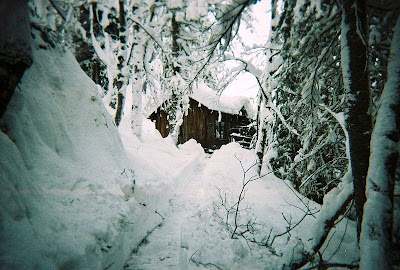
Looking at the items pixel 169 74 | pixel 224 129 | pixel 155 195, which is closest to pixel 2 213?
pixel 155 195

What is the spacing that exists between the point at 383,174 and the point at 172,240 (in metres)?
3.49

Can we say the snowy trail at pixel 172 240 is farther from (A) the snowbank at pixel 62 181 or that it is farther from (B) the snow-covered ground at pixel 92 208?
(A) the snowbank at pixel 62 181

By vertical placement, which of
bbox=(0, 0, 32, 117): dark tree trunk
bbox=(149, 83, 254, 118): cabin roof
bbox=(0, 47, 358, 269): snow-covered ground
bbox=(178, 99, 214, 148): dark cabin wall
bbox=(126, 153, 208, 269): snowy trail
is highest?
bbox=(149, 83, 254, 118): cabin roof

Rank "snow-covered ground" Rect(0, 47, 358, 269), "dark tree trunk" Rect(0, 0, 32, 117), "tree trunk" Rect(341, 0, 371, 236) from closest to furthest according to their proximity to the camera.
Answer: "snow-covered ground" Rect(0, 47, 358, 269)
"tree trunk" Rect(341, 0, 371, 236)
"dark tree trunk" Rect(0, 0, 32, 117)

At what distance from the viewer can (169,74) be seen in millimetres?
11570

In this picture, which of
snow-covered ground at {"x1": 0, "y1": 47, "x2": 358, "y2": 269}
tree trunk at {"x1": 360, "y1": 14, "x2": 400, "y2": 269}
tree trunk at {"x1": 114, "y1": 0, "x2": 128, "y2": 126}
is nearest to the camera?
tree trunk at {"x1": 360, "y1": 14, "x2": 400, "y2": 269}

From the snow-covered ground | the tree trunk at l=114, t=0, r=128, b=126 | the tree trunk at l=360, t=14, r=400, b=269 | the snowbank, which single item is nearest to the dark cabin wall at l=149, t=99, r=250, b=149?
the tree trunk at l=114, t=0, r=128, b=126

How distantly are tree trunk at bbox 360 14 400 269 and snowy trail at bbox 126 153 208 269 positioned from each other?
2422mm

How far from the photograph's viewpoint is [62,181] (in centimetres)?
287

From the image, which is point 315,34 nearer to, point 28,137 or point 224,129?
point 28,137

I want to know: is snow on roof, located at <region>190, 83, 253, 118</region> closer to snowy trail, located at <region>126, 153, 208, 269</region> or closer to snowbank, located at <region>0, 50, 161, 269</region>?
snowy trail, located at <region>126, 153, 208, 269</region>

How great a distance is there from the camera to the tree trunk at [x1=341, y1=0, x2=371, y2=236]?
2.24 metres

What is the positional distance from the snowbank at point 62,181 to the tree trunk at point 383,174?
3177 mm

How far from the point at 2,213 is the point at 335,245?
5.01m
